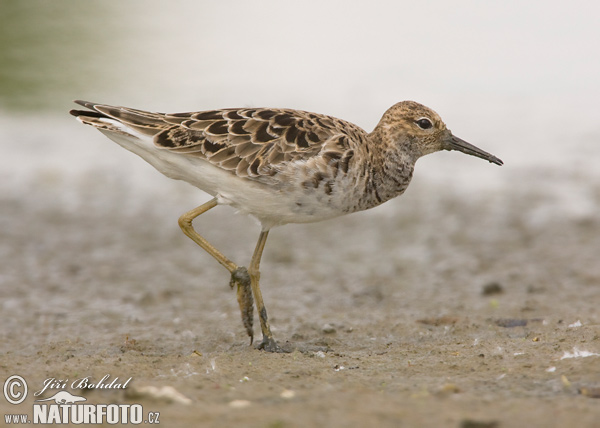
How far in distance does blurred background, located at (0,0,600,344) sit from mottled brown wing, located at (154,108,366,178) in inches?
122

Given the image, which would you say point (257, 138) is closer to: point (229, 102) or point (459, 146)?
point (459, 146)

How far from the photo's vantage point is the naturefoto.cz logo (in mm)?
4945

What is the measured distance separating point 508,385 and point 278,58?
1342 cm

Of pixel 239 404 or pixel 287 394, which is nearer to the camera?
pixel 239 404

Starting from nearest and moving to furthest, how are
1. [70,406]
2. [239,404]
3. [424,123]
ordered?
Answer: [239,404], [70,406], [424,123]

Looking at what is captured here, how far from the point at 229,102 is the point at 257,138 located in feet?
27.7

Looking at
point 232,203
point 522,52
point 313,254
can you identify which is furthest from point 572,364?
point 522,52

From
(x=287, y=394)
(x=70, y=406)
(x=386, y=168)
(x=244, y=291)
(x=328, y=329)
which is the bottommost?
(x=70, y=406)

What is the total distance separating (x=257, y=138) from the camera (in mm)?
7191

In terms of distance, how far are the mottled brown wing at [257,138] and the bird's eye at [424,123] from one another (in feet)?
1.91

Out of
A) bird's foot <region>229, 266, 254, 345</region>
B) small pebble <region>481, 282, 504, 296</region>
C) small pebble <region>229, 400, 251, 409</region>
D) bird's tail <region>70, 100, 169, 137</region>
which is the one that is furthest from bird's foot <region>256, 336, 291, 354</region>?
small pebble <region>481, 282, 504, 296</region>

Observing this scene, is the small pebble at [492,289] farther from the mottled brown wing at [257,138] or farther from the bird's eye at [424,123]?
the mottled brown wing at [257,138]

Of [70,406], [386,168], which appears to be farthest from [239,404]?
[386,168]

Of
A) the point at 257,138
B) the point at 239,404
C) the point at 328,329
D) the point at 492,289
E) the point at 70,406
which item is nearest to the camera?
the point at 239,404
